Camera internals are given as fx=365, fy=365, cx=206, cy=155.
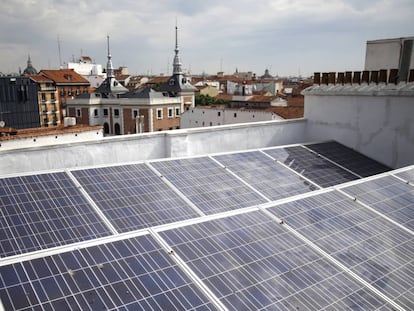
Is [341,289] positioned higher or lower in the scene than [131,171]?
lower

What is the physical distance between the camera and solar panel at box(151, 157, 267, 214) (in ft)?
32.4

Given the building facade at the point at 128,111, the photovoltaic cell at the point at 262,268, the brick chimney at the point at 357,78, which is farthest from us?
the building facade at the point at 128,111

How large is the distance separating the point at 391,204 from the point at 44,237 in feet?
26.5

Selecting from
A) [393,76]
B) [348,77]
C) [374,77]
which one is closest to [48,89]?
[348,77]

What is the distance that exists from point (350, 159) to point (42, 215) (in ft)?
38.7

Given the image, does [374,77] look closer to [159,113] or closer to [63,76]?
[159,113]

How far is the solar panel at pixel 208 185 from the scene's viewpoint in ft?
32.4

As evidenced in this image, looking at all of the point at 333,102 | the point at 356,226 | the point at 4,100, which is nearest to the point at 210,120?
the point at 4,100

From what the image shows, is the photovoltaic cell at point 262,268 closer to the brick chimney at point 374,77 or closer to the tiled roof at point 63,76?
the brick chimney at point 374,77

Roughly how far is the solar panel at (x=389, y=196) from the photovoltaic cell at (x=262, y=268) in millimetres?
2995

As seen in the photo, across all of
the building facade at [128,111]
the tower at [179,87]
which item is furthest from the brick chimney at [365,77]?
the tower at [179,87]

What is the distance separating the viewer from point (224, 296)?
5391mm

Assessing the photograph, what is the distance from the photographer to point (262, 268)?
6086mm

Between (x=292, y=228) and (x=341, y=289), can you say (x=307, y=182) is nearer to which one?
(x=292, y=228)
